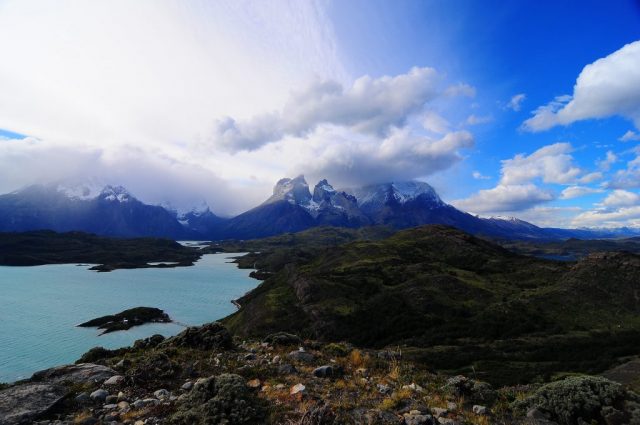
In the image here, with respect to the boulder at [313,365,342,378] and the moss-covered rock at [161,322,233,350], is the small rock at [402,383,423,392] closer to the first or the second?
the boulder at [313,365,342,378]

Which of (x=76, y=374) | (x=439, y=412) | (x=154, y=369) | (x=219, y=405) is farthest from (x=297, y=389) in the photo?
(x=76, y=374)

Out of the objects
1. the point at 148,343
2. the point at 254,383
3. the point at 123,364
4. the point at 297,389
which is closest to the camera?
the point at 297,389

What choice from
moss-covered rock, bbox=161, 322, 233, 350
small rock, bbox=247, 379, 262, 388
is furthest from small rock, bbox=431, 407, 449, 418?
moss-covered rock, bbox=161, 322, 233, 350

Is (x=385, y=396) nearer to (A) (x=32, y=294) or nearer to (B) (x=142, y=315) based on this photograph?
(B) (x=142, y=315)

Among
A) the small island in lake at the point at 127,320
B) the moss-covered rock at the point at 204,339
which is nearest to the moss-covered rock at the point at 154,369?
the moss-covered rock at the point at 204,339

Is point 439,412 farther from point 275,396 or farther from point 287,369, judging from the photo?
point 287,369

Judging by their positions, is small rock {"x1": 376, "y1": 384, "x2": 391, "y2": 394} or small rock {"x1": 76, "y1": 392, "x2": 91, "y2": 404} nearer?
small rock {"x1": 76, "y1": 392, "x2": 91, "y2": 404}
